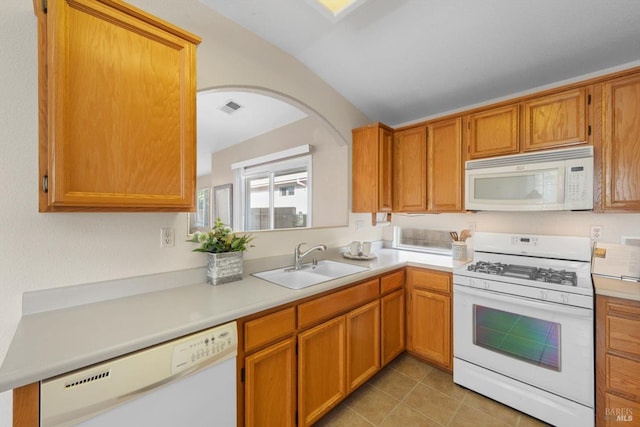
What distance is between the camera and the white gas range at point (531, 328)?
5.24 feet

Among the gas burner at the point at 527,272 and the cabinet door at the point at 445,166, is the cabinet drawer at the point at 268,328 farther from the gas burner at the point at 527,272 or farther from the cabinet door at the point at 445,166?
the cabinet door at the point at 445,166

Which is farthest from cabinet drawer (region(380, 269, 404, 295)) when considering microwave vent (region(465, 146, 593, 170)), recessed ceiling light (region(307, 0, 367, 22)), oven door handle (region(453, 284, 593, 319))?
recessed ceiling light (region(307, 0, 367, 22))

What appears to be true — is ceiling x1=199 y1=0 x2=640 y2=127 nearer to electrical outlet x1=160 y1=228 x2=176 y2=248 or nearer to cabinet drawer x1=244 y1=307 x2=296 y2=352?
electrical outlet x1=160 y1=228 x2=176 y2=248

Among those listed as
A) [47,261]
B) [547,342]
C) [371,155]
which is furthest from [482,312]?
[47,261]

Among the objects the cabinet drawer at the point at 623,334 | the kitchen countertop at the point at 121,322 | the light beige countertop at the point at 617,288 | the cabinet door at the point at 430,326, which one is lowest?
the cabinet door at the point at 430,326

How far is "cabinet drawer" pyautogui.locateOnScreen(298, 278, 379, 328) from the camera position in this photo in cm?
154

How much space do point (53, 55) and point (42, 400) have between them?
116 centimetres

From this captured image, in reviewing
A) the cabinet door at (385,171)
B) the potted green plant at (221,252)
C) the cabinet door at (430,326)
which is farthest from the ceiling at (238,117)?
the cabinet door at (430,326)

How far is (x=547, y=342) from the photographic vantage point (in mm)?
1711

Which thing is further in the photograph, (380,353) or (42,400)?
(380,353)

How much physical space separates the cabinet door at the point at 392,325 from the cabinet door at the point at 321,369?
1.69 feet

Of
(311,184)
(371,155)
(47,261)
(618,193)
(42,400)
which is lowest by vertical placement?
(42,400)

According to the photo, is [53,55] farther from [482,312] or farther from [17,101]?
[482,312]

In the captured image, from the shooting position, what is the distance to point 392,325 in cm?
228
